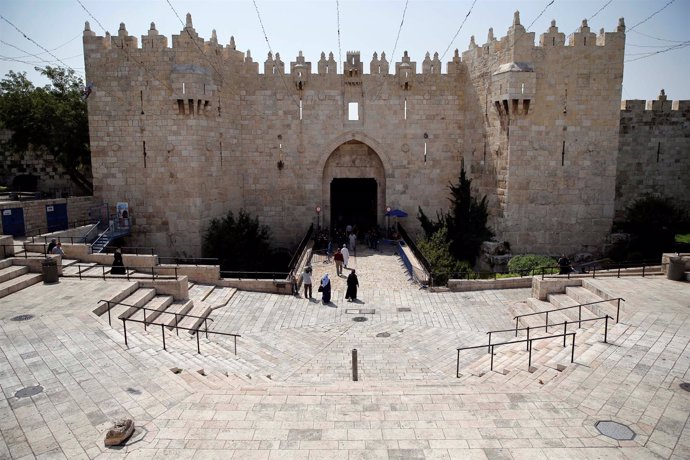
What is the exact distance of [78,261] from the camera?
59.4 ft

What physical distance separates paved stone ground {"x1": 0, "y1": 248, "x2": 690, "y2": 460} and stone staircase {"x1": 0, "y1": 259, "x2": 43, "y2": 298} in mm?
288

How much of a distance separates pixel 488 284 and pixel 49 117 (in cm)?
2230

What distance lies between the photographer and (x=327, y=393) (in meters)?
9.00

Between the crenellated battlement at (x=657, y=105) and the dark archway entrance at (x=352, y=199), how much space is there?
14650 millimetres

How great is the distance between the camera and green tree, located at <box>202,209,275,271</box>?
22000mm

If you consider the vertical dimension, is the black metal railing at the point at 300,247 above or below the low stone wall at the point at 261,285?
above

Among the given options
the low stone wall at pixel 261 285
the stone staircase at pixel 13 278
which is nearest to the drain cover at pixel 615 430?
the low stone wall at pixel 261 285

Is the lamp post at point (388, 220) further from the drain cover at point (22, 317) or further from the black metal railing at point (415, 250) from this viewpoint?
the drain cover at point (22, 317)

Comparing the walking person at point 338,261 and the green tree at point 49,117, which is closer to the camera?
the walking person at point 338,261

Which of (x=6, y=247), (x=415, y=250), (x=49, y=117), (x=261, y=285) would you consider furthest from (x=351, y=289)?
(x=49, y=117)

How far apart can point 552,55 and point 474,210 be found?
298 inches

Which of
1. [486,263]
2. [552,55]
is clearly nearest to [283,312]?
[486,263]

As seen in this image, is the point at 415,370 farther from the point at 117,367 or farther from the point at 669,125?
the point at 669,125

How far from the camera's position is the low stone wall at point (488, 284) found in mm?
17781
